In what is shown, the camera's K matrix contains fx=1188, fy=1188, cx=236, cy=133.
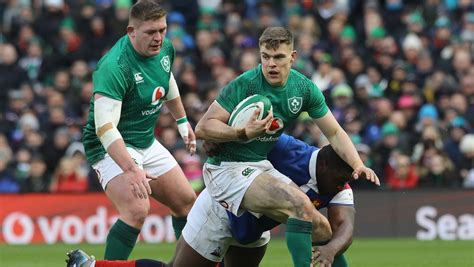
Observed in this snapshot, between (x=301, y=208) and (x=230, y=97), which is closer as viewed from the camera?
(x=301, y=208)

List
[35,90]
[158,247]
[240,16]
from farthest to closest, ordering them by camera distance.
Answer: [240,16] < [35,90] < [158,247]

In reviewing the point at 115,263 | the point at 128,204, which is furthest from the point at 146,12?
the point at 115,263

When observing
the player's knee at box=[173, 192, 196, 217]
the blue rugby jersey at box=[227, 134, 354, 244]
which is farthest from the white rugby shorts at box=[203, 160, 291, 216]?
the player's knee at box=[173, 192, 196, 217]

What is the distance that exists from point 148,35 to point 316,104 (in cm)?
173

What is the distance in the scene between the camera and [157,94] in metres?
10.6

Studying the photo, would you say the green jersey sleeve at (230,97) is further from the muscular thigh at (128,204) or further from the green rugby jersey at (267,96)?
the muscular thigh at (128,204)

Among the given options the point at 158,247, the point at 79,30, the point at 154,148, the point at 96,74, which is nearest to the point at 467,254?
the point at 158,247

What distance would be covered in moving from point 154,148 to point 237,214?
1928 millimetres

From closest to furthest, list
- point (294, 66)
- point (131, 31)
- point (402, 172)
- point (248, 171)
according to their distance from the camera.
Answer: point (248, 171)
point (131, 31)
point (402, 172)
point (294, 66)

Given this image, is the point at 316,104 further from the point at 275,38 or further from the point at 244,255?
the point at 244,255

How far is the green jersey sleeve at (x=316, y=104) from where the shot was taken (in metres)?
9.45

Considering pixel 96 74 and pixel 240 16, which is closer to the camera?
pixel 96 74

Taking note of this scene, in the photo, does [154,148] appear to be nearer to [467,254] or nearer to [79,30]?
[467,254]

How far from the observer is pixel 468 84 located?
1925cm
